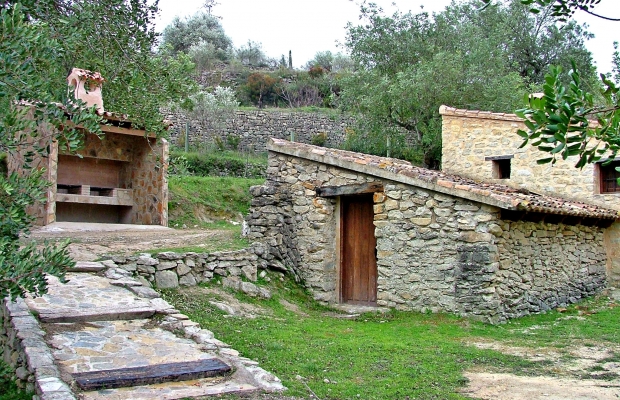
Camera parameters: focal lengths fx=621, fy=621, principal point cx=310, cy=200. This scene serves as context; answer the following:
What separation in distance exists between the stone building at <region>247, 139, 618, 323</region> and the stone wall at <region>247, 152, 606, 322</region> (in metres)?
0.02

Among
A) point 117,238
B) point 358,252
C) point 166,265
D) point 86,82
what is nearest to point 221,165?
point 117,238

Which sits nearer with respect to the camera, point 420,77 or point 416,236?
point 416,236

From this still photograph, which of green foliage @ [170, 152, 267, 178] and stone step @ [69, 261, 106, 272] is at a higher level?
green foliage @ [170, 152, 267, 178]

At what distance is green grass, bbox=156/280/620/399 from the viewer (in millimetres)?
6203

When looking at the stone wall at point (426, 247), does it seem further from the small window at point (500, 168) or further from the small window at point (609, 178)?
the small window at point (500, 168)

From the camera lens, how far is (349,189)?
11281 millimetres

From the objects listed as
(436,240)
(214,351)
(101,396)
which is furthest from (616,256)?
(101,396)

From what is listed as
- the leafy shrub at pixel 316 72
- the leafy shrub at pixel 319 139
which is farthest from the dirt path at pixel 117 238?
the leafy shrub at pixel 316 72

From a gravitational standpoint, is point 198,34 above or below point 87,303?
above

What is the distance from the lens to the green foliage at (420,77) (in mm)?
20906

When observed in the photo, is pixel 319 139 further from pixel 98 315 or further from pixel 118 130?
pixel 98 315

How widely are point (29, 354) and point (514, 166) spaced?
1181 cm

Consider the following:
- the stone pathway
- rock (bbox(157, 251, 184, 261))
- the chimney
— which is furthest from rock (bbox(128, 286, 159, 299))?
the chimney

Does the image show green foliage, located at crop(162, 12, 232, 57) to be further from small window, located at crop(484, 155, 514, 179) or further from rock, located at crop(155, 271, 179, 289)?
rock, located at crop(155, 271, 179, 289)
